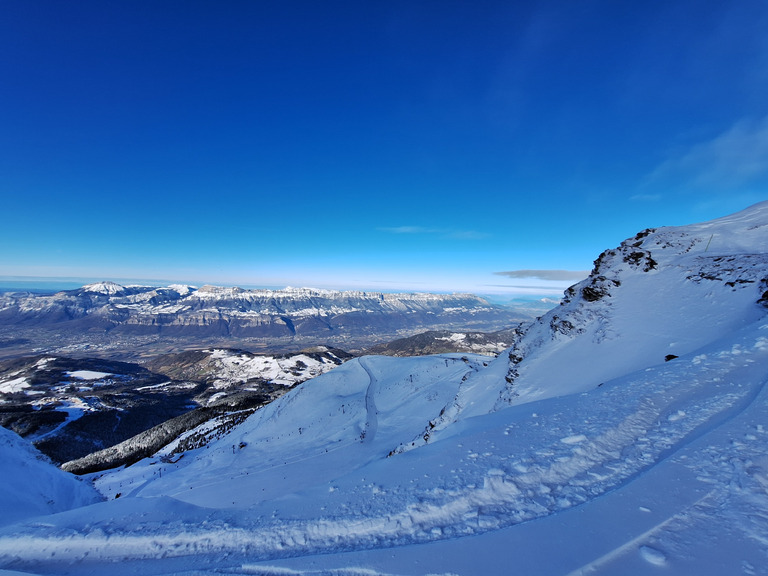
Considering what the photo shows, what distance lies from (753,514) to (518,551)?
3076 mm

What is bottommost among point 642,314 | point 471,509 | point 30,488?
point 30,488

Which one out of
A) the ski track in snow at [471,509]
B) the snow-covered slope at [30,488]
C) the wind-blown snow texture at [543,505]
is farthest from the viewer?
the snow-covered slope at [30,488]

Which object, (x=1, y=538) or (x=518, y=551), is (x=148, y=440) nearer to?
(x=1, y=538)

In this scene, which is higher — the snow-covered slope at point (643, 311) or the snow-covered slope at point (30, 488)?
the snow-covered slope at point (643, 311)

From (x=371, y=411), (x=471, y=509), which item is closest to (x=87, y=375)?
(x=371, y=411)

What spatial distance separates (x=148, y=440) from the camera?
76125mm

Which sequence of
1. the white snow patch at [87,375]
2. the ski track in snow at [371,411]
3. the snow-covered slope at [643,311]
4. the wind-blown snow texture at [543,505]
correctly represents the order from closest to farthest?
the wind-blown snow texture at [543,505]
the snow-covered slope at [643,311]
the ski track in snow at [371,411]
the white snow patch at [87,375]

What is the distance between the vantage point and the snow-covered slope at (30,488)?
52.1 ft

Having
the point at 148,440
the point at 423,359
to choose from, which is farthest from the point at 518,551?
the point at 148,440

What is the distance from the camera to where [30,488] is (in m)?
19.7

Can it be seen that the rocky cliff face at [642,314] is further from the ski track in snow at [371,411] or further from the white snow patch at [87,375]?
the white snow patch at [87,375]

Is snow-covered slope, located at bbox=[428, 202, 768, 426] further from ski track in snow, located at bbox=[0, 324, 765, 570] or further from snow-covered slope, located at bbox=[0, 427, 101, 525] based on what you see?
snow-covered slope, located at bbox=[0, 427, 101, 525]

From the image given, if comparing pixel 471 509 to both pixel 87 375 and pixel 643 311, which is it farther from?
pixel 87 375

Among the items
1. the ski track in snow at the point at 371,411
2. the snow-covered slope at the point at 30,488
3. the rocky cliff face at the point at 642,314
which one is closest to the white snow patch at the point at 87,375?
the ski track in snow at the point at 371,411
